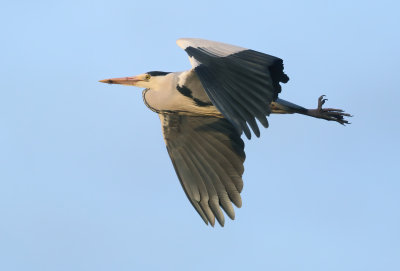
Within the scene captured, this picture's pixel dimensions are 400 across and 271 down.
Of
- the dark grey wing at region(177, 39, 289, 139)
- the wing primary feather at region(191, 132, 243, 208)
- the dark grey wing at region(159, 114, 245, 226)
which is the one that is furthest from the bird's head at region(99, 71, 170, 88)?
the wing primary feather at region(191, 132, 243, 208)

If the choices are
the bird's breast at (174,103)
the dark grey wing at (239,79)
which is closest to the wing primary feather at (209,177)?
the bird's breast at (174,103)

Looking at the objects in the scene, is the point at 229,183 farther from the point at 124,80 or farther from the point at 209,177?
the point at 124,80

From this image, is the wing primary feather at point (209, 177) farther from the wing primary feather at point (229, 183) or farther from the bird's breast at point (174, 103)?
the bird's breast at point (174, 103)

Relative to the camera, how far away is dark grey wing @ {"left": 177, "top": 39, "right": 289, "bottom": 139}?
28.1ft

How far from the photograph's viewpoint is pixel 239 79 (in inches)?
349

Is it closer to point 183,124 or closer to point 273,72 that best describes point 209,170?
point 183,124

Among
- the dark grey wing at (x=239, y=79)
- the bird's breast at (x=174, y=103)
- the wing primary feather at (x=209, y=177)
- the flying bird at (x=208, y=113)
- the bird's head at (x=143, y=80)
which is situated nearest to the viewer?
the dark grey wing at (x=239, y=79)

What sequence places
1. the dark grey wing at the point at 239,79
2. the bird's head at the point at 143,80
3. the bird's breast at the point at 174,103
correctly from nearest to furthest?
the dark grey wing at the point at 239,79
the bird's breast at the point at 174,103
the bird's head at the point at 143,80

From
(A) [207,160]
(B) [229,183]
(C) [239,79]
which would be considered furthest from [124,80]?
(C) [239,79]

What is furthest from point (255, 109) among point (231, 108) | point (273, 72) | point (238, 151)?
point (238, 151)

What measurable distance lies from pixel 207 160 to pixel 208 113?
25.0 inches

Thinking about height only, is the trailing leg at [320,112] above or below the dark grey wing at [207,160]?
above

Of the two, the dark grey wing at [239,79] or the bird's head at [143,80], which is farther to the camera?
the bird's head at [143,80]

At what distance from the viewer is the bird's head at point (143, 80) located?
408 inches
